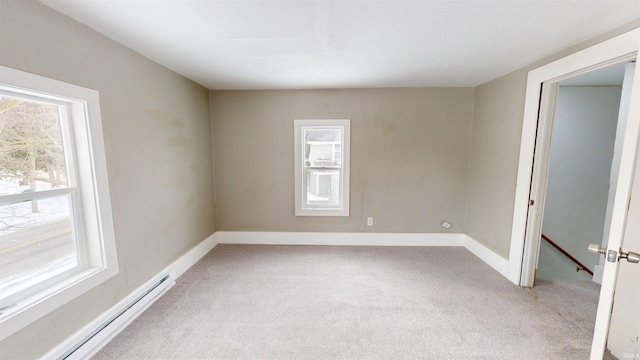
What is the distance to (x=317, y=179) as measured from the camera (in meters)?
3.59

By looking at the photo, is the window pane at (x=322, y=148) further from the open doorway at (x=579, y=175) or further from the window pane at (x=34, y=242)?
the open doorway at (x=579, y=175)

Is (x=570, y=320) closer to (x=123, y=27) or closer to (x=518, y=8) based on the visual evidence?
(x=518, y=8)

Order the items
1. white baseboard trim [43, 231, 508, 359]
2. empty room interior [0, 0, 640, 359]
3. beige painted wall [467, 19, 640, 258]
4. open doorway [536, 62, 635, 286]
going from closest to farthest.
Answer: empty room interior [0, 0, 640, 359]
beige painted wall [467, 19, 640, 258]
white baseboard trim [43, 231, 508, 359]
open doorway [536, 62, 635, 286]

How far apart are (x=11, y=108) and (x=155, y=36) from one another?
93cm

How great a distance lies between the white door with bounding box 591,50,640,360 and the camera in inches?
43.2

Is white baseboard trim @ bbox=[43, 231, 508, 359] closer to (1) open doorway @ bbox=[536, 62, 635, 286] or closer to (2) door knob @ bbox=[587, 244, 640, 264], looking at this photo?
(1) open doorway @ bbox=[536, 62, 635, 286]

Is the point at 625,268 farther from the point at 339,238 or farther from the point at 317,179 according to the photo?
the point at 317,179

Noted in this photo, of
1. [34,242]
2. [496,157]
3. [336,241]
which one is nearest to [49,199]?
[34,242]

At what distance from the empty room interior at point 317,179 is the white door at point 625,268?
0.04 feet

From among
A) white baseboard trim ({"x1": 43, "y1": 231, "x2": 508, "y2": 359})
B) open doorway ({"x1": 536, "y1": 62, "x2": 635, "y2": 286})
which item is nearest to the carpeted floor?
white baseboard trim ({"x1": 43, "y1": 231, "x2": 508, "y2": 359})

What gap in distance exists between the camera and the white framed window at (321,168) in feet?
11.2

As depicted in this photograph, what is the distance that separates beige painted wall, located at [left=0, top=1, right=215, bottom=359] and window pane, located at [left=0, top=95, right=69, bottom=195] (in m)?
0.24

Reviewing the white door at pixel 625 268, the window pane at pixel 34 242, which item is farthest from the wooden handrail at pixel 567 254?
the window pane at pixel 34 242

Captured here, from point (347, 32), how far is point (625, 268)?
2410 mm
